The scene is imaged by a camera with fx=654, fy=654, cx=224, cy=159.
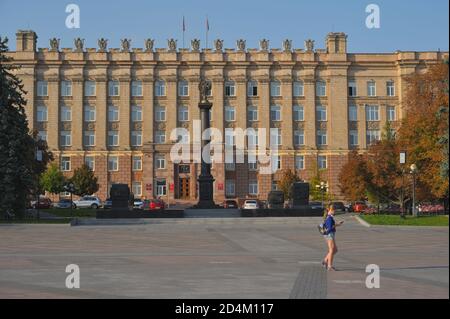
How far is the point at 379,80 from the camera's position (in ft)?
315

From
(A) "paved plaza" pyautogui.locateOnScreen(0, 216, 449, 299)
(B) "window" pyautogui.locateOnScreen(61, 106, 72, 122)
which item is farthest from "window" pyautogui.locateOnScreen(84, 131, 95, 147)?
(A) "paved plaza" pyautogui.locateOnScreen(0, 216, 449, 299)

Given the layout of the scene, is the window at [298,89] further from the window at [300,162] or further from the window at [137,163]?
the window at [137,163]

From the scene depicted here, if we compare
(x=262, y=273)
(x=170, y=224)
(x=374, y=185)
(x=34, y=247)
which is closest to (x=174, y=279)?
(x=262, y=273)

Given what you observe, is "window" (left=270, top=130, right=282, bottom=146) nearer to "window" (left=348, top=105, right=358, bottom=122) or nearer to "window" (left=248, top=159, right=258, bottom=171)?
"window" (left=248, top=159, right=258, bottom=171)

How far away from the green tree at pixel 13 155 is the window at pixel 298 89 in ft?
184

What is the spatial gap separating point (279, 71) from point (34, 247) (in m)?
74.4

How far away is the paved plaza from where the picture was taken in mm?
12609

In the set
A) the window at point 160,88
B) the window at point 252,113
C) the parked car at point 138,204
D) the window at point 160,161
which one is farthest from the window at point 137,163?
the window at point 252,113

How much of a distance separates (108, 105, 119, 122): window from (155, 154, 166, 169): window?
31.1 ft

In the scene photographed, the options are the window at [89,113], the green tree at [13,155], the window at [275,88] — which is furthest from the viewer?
the window at [275,88]

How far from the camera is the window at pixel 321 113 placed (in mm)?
95275

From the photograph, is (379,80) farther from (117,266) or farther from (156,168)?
(117,266)

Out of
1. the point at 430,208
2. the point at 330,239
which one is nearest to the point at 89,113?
the point at 430,208

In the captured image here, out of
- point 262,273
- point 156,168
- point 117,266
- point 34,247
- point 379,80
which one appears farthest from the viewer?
point 379,80
